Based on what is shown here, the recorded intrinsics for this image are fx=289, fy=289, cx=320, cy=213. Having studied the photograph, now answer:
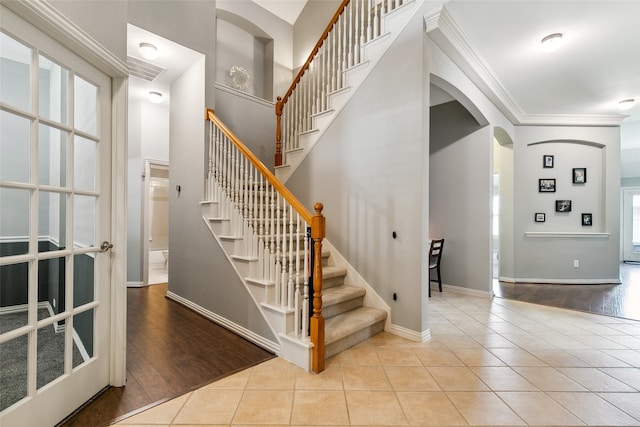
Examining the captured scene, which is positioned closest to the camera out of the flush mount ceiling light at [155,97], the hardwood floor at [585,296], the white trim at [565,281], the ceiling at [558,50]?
the ceiling at [558,50]

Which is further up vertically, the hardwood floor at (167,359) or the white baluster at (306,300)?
the white baluster at (306,300)

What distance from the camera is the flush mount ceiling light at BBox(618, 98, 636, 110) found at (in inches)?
180

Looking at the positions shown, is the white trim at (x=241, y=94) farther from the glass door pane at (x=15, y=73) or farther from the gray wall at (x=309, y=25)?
the glass door pane at (x=15, y=73)

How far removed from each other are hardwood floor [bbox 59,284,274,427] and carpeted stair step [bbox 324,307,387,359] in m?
0.54

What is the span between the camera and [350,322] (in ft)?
8.79

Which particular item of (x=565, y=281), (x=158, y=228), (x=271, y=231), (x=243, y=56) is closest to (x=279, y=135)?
(x=243, y=56)

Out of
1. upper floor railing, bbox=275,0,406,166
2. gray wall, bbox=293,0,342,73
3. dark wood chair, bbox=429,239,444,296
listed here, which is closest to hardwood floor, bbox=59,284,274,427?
upper floor railing, bbox=275,0,406,166

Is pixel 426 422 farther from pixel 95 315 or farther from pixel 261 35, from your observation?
pixel 261 35

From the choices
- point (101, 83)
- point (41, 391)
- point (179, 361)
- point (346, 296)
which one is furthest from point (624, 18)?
point (41, 391)

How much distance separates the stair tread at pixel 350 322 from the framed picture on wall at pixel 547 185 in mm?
4535

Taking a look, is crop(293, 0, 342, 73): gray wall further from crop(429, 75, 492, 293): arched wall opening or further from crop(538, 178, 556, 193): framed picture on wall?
crop(538, 178, 556, 193): framed picture on wall

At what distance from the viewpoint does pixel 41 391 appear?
1493 mm

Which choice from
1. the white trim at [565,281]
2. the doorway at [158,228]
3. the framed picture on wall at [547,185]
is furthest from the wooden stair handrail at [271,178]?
the framed picture on wall at [547,185]

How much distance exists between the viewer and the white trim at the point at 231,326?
252cm
